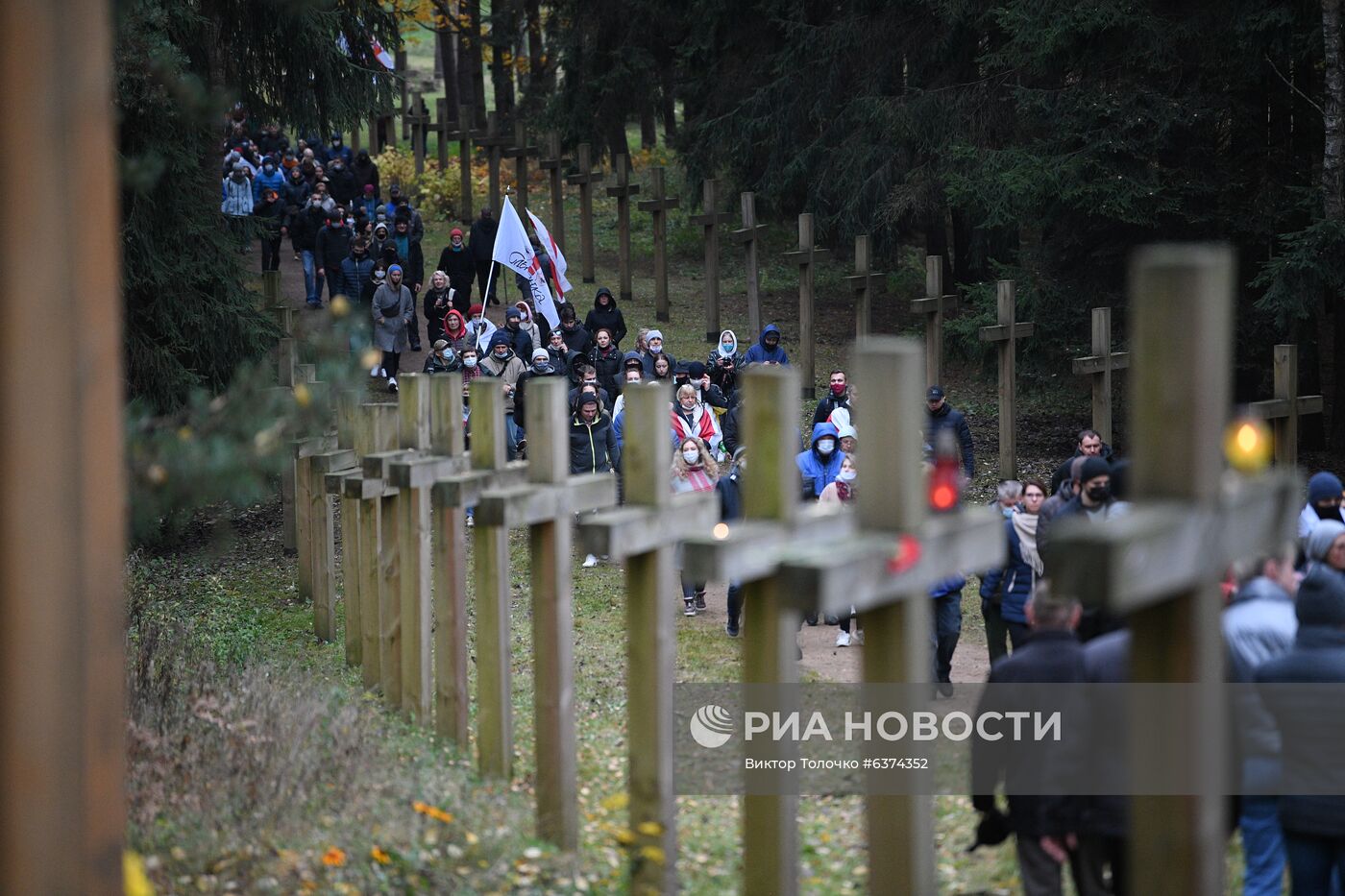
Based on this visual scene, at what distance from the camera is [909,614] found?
5312 millimetres

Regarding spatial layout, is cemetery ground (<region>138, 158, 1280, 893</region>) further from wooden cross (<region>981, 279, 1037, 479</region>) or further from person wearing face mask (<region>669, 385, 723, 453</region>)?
wooden cross (<region>981, 279, 1037, 479</region>)

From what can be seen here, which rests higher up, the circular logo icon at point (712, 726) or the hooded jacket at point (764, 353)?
the hooded jacket at point (764, 353)

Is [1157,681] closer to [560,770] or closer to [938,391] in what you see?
[560,770]

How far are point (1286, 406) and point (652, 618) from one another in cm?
949

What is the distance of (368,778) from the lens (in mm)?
7969

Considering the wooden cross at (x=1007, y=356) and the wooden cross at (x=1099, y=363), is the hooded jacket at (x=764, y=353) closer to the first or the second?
the wooden cross at (x=1007, y=356)

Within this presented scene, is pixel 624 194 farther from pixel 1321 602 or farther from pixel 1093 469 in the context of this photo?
pixel 1321 602

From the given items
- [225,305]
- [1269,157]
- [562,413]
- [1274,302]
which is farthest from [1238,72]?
[562,413]

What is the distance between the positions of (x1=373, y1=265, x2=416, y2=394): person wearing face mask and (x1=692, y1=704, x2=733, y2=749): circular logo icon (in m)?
13.1

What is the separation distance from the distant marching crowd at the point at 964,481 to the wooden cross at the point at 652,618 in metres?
0.41

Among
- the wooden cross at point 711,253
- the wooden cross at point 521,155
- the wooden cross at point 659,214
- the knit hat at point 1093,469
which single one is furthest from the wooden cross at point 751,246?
the knit hat at point 1093,469

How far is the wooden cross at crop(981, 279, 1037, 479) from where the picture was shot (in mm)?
17859

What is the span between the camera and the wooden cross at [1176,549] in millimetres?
3971

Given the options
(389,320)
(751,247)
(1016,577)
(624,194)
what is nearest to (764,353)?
(751,247)
